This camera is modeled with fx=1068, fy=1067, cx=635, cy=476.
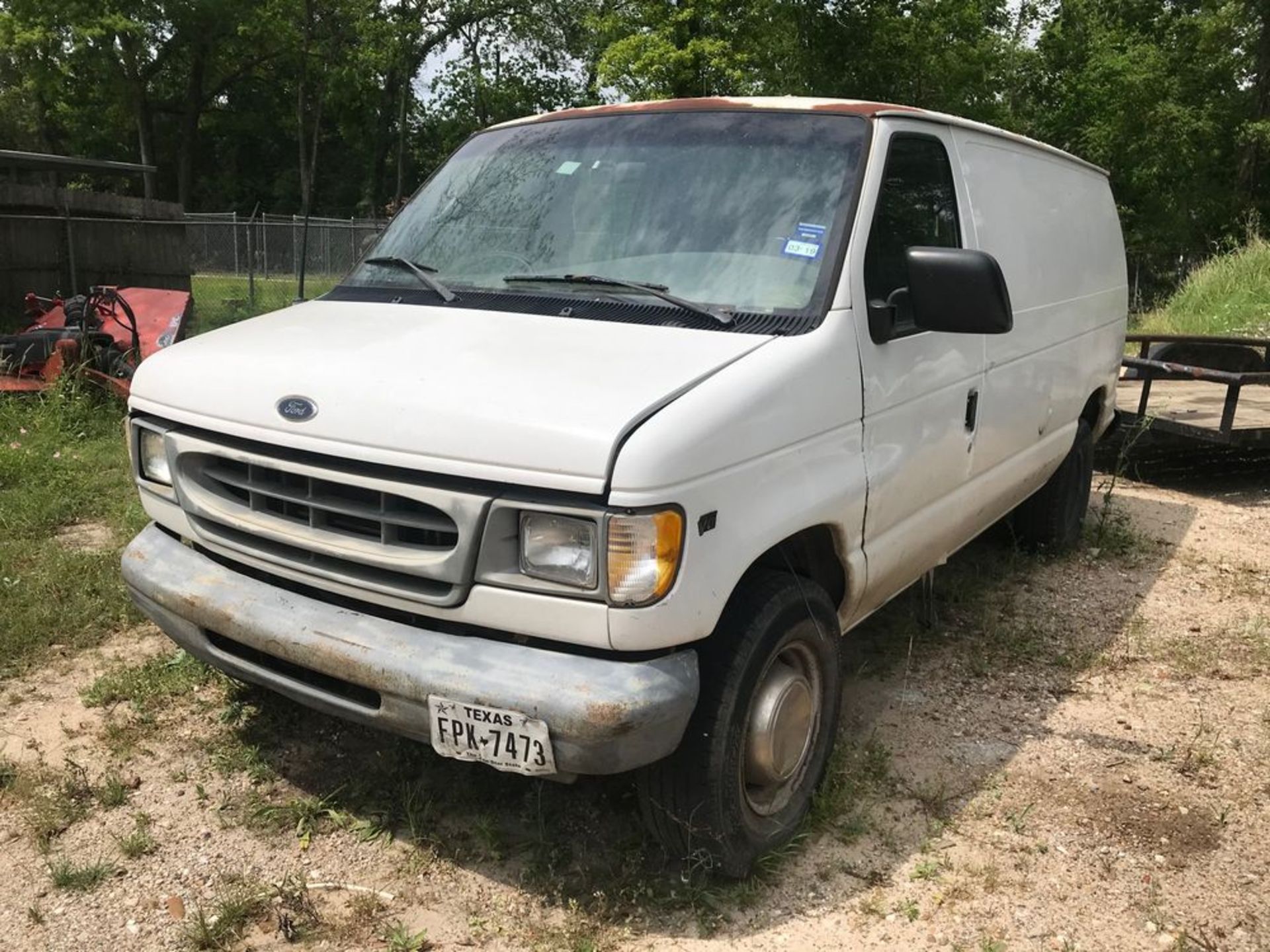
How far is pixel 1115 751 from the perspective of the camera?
12.9ft

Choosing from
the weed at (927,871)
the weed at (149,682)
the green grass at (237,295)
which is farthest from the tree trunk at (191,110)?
the weed at (927,871)

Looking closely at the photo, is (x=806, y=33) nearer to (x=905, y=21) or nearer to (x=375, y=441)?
(x=905, y=21)

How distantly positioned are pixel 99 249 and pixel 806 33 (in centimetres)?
1685

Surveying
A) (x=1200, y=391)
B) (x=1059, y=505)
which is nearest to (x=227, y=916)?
(x=1059, y=505)

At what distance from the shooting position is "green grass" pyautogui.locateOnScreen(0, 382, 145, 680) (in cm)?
458

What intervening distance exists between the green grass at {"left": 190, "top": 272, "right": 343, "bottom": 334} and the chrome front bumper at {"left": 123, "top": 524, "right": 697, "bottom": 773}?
447 inches

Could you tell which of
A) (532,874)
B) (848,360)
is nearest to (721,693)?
(532,874)

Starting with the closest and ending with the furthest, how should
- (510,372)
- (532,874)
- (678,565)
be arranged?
(678,565) < (510,372) < (532,874)

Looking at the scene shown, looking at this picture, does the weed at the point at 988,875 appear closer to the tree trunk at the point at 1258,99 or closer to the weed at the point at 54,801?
Result: the weed at the point at 54,801

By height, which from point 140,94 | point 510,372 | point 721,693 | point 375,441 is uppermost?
point 140,94

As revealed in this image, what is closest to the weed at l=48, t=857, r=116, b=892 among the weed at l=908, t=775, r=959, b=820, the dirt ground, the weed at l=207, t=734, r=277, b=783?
the dirt ground

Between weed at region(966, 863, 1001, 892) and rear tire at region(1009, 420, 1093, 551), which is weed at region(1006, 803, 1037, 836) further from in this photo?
rear tire at region(1009, 420, 1093, 551)

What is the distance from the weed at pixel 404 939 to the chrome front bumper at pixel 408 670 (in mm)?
555

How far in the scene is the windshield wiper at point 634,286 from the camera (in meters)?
3.07
